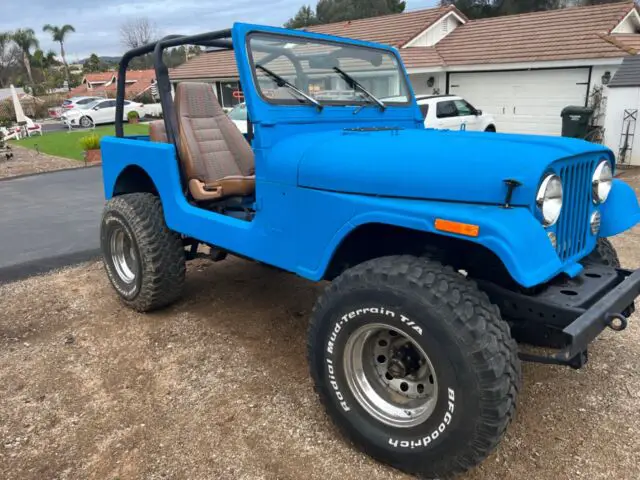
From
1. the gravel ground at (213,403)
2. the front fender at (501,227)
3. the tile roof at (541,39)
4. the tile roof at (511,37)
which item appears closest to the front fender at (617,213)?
the front fender at (501,227)

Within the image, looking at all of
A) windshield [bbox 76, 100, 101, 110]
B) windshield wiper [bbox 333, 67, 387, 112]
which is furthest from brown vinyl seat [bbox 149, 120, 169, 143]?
windshield [bbox 76, 100, 101, 110]

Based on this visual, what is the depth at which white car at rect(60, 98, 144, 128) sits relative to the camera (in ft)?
90.9

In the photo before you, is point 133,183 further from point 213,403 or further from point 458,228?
point 458,228

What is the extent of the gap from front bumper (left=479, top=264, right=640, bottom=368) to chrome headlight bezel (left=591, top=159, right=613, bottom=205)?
1.17ft

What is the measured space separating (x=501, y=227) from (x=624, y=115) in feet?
38.3

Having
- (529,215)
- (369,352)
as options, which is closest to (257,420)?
(369,352)

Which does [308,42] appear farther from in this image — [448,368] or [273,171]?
[448,368]

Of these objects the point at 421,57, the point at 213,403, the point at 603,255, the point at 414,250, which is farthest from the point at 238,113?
the point at 603,255

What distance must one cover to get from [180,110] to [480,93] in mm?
13404

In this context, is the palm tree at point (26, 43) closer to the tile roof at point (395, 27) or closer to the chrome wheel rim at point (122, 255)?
the tile roof at point (395, 27)

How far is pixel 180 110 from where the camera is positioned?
12.9 feet

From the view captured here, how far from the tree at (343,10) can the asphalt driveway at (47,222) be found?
30.3 m

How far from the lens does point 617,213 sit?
8.91ft

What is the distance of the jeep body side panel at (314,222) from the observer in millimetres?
1950
